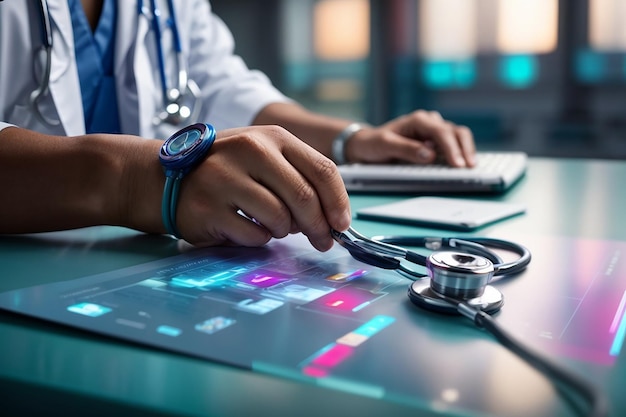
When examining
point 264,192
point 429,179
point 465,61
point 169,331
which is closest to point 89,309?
point 169,331

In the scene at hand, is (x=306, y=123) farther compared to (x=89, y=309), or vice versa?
(x=306, y=123)

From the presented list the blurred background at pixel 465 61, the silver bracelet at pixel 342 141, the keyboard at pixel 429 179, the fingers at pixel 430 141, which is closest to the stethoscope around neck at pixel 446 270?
the keyboard at pixel 429 179

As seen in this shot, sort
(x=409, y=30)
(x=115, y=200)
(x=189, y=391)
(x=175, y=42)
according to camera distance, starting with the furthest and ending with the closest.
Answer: (x=409, y=30) < (x=175, y=42) < (x=115, y=200) < (x=189, y=391)

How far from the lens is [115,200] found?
57cm

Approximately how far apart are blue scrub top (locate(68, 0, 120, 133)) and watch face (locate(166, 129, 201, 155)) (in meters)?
0.44

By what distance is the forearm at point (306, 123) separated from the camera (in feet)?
3.61

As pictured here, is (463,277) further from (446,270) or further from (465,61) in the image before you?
(465,61)

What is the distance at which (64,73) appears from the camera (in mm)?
854

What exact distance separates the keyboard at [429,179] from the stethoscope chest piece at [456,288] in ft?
1.56

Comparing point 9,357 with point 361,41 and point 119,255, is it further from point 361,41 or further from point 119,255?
point 361,41

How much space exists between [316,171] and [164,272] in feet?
0.49

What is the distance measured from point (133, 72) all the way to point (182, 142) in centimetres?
→ 50

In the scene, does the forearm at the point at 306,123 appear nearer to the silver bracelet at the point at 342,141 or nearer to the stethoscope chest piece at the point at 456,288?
the silver bracelet at the point at 342,141

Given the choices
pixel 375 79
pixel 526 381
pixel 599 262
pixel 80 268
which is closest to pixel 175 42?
pixel 80 268
